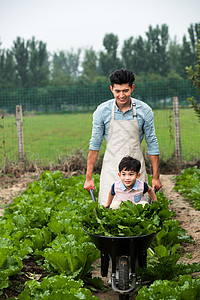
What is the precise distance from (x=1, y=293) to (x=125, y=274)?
1239mm

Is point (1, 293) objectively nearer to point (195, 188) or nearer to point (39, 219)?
point (39, 219)

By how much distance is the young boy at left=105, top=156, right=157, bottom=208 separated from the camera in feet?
11.5

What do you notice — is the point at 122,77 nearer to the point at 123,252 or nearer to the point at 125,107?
the point at 125,107

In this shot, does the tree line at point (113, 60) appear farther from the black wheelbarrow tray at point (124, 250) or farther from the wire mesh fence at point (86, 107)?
the black wheelbarrow tray at point (124, 250)

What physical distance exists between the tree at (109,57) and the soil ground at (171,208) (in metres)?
35.7

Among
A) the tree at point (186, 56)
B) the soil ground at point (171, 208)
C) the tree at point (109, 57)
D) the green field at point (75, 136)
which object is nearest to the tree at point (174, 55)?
the tree at point (186, 56)

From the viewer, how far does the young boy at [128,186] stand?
11.5ft

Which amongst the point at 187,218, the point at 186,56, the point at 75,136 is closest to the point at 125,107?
the point at 187,218

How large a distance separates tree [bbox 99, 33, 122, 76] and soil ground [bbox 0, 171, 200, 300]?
3567 cm

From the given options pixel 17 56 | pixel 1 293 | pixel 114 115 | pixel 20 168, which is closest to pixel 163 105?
pixel 20 168

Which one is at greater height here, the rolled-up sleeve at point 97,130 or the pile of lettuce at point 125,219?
the rolled-up sleeve at point 97,130

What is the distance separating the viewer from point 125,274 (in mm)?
3230

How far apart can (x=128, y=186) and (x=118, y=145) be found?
0.60 m

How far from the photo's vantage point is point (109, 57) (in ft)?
147
